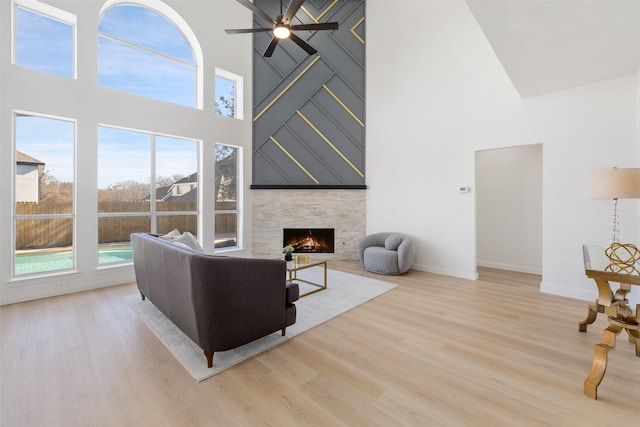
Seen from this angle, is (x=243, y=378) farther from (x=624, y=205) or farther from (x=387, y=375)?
(x=624, y=205)

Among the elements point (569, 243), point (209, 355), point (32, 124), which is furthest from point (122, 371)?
point (569, 243)

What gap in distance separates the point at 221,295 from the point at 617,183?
3665 mm

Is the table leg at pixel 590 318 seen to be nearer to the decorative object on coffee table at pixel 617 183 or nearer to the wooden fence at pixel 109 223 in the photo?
the decorative object on coffee table at pixel 617 183

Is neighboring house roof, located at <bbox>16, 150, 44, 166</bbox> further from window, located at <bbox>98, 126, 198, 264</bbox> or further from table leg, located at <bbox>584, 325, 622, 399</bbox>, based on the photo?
table leg, located at <bbox>584, 325, 622, 399</bbox>

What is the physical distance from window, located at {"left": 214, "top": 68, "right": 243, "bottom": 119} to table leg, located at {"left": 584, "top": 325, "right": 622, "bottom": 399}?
6543 mm

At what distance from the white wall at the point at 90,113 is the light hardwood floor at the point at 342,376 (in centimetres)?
94

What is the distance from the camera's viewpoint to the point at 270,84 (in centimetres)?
649

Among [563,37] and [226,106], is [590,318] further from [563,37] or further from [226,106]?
[226,106]

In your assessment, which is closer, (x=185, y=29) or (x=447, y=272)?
(x=447, y=272)

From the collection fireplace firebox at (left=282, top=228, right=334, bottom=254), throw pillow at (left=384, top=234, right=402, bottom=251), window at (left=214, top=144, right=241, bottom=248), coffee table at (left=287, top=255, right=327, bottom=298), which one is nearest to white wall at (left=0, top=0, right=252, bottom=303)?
window at (left=214, top=144, right=241, bottom=248)

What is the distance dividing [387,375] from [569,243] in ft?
11.8

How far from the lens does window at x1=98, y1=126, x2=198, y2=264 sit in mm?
4570

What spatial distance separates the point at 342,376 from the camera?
7.02 feet

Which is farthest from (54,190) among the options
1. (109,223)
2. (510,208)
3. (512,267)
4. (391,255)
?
(512,267)
